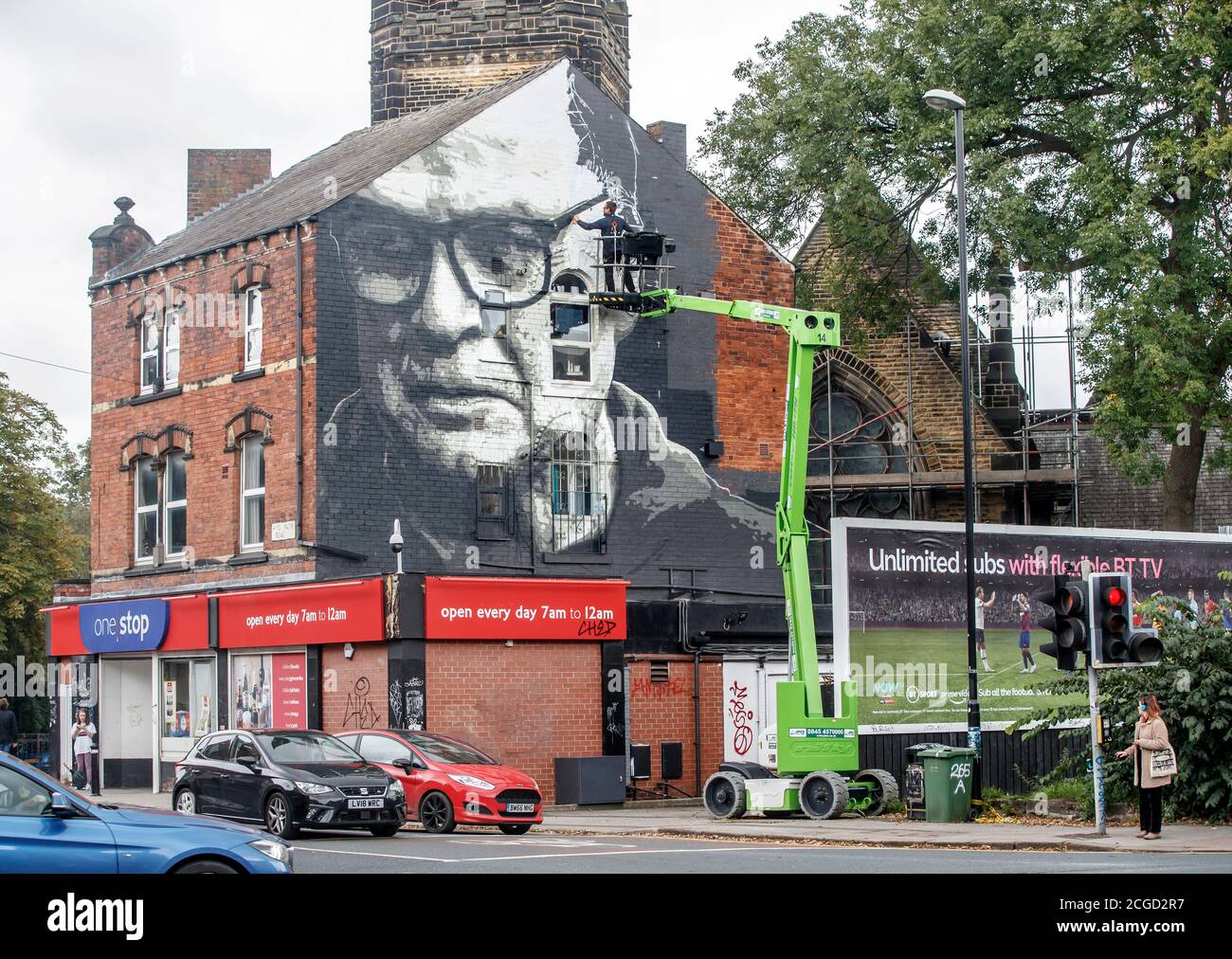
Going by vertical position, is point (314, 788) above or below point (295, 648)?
below

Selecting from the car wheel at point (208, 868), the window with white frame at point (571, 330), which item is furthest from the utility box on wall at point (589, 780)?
the car wheel at point (208, 868)

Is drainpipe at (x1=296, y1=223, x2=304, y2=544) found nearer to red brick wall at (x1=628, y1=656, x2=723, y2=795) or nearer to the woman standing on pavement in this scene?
red brick wall at (x1=628, y1=656, x2=723, y2=795)

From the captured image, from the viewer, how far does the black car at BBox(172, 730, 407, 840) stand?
19.4 metres

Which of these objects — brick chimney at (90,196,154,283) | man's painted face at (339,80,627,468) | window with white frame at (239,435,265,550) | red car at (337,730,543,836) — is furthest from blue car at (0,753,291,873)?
brick chimney at (90,196,154,283)

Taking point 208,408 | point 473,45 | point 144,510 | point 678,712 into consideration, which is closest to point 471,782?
point 678,712

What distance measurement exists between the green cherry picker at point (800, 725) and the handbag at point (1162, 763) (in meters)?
4.99

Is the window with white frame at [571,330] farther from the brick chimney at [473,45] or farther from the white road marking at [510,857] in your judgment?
the white road marking at [510,857]

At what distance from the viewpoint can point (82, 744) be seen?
32.8 meters

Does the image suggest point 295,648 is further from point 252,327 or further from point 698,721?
point 698,721

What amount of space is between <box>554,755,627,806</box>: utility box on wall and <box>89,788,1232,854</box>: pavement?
203cm

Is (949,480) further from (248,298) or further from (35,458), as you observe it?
(35,458)

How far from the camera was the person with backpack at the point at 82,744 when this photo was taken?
3278cm

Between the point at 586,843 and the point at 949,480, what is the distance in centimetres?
2324

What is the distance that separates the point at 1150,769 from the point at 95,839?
39.4 ft
